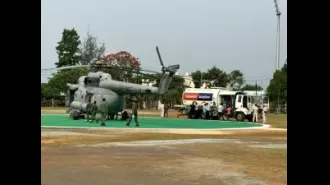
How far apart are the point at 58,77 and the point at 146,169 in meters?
65.0

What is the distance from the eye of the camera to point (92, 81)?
31.8 meters

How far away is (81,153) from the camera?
40.0 feet

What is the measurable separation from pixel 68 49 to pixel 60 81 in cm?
2180

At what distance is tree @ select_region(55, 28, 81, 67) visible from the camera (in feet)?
299

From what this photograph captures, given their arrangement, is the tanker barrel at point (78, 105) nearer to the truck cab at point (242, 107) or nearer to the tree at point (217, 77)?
the truck cab at point (242, 107)

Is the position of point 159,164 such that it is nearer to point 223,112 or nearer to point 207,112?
point 207,112

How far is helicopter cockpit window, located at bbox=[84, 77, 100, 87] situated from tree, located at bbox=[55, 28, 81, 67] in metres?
59.8

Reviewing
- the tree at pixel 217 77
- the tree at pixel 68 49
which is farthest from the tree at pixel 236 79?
the tree at pixel 68 49

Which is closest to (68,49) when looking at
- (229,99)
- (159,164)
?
(229,99)

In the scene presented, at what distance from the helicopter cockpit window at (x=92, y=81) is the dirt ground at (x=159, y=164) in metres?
16.5

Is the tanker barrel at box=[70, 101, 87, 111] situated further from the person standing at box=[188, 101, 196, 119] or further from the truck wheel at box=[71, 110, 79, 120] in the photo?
the person standing at box=[188, 101, 196, 119]

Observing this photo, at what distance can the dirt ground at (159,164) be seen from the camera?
26.0 ft
